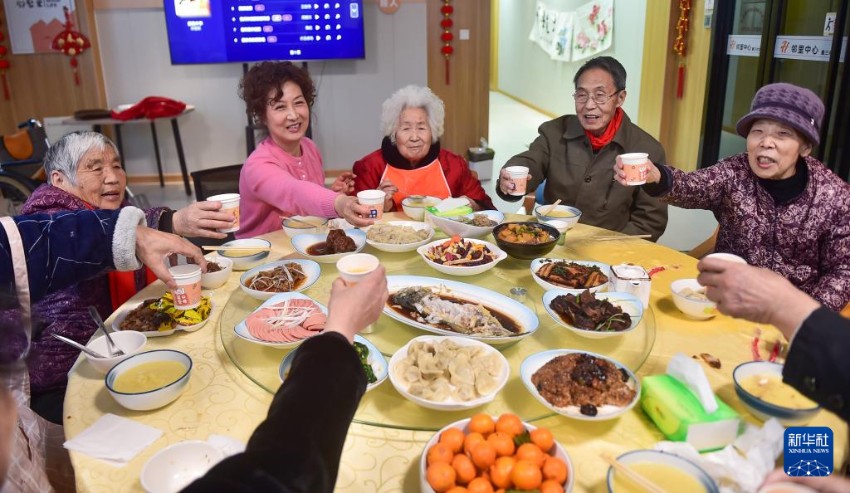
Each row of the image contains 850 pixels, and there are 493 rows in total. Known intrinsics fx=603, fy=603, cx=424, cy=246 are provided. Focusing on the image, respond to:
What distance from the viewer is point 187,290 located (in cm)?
166

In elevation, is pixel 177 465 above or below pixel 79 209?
below

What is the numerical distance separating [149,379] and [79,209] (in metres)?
0.83

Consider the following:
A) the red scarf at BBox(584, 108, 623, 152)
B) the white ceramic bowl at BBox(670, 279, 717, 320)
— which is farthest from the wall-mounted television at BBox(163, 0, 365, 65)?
the white ceramic bowl at BBox(670, 279, 717, 320)

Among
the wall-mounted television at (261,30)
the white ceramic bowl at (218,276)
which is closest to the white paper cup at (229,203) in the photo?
the white ceramic bowl at (218,276)

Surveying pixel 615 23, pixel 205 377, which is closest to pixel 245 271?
pixel 205 377

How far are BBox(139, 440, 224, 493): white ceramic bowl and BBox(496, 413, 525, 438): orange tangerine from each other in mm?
527

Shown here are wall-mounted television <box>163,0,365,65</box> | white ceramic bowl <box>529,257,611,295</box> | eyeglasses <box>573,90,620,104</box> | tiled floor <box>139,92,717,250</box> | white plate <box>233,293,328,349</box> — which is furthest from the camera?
wall-mounted television <box>163,0,365,65</box>

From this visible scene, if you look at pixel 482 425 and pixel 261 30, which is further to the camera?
pixel 261 30

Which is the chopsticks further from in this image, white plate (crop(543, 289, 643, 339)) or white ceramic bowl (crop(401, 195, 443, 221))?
white ceramic bowl (crop(401, 195, 443, 221))

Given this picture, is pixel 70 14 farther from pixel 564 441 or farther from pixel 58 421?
pixel 564 441

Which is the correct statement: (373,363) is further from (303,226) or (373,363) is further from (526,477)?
(303,226)

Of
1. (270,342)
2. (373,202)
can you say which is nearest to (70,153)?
(373,202)

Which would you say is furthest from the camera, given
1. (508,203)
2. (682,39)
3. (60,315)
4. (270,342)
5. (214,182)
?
(682,39)

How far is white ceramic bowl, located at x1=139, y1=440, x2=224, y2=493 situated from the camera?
1.08 meters
